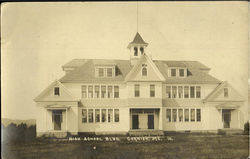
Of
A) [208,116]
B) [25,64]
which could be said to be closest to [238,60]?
[208,116]

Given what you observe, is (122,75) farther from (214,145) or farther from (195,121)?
(214,145)

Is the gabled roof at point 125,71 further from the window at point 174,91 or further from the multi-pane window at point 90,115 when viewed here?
the multi-pane window at point 90,115

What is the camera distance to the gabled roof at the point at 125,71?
192 inches

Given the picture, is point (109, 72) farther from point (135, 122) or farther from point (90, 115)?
point (135, 122)

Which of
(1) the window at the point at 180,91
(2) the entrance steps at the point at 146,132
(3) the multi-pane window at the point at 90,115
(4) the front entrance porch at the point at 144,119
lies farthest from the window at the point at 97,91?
(1) the window at the point at 180,91

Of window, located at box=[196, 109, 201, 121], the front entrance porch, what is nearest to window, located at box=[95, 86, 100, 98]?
the front entrance porch

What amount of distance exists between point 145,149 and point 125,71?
4.41 ft

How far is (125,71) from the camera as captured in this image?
495 cm

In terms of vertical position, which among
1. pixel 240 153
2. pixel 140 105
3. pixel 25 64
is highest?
pixel 25 64

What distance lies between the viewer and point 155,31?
16.3 feet

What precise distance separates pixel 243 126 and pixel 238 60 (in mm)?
1143

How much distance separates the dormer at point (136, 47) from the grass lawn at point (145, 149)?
4.71 feet

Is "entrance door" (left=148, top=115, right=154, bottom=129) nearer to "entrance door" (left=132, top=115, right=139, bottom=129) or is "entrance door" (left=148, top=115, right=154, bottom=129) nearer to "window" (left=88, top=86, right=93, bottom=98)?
"entrance door" (left=132, top=115, right=139, bottom=129)

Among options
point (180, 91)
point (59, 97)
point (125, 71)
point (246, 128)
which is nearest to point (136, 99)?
point (125, 71)
